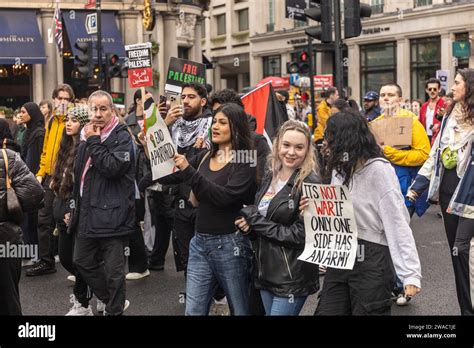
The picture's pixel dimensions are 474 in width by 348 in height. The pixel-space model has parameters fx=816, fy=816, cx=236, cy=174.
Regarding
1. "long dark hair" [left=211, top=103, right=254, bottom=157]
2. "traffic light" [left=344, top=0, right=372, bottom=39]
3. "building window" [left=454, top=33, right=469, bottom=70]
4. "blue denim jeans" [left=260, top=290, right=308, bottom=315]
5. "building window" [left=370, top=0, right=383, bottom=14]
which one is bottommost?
"blue denim jeans" [left=260, top=290, right=308, bottom=315]

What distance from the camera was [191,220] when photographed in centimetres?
749

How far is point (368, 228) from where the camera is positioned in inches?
186

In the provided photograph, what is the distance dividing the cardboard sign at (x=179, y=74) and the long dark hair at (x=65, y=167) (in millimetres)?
1559

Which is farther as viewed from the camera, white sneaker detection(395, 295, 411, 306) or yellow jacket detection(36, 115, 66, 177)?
yellow jacket detection(36, 115, 66, 177)

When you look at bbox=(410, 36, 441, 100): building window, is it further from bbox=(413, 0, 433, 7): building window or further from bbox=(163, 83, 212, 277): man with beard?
bbox=(163, 83, 212, 277): man with beard

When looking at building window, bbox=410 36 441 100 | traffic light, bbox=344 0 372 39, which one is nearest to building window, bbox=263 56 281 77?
building window, bbox=410 36 441 100

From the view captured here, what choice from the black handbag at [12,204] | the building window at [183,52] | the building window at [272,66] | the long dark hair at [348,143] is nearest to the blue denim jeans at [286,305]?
the long dark hair at [348,143]

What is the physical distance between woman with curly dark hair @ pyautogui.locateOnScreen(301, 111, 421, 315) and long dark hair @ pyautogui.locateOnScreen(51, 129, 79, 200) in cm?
327

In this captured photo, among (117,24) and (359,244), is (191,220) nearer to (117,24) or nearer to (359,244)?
(359,244)

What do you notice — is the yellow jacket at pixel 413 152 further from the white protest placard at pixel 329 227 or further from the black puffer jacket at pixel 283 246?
the white protest placard at pixel 329 227

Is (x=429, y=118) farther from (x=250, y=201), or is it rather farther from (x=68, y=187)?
(x=250, y=201)

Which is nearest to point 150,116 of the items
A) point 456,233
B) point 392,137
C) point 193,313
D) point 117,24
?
point 193,313

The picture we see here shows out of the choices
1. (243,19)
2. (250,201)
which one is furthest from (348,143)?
(243,19)

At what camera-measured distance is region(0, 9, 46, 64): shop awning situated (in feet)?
99.6
